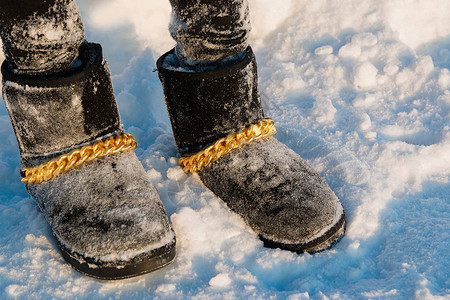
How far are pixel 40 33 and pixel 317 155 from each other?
0.90 m

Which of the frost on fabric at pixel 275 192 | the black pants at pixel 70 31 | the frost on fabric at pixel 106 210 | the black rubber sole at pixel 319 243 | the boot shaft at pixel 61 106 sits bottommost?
the black rubber sole at pixel 319 243

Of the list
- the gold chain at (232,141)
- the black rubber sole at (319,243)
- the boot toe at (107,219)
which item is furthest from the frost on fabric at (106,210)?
the black rubber sole at (319,243)

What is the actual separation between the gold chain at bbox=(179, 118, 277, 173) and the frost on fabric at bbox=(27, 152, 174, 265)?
17 cm

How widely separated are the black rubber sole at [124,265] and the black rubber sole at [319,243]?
0.89 ft

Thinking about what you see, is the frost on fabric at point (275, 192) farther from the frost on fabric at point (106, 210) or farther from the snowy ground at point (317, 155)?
the frost on fabric at point (106, 210)

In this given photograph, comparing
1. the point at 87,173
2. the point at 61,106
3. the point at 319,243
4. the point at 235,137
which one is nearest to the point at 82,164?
the point at 87,173

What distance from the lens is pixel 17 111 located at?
130cm

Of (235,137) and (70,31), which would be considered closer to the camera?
(70,31)

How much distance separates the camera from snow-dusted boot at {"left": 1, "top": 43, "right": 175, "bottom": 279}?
1222 millimetres

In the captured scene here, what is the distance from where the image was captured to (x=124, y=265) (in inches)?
47.6

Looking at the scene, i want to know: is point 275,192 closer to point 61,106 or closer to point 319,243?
point 319,243

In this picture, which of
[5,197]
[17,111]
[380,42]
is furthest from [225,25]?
[380,42]

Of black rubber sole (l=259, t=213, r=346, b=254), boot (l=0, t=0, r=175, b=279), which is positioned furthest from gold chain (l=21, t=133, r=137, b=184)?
black rubber sole (l=259, t=213, r=346, b=254)

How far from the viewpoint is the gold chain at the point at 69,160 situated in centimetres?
133
